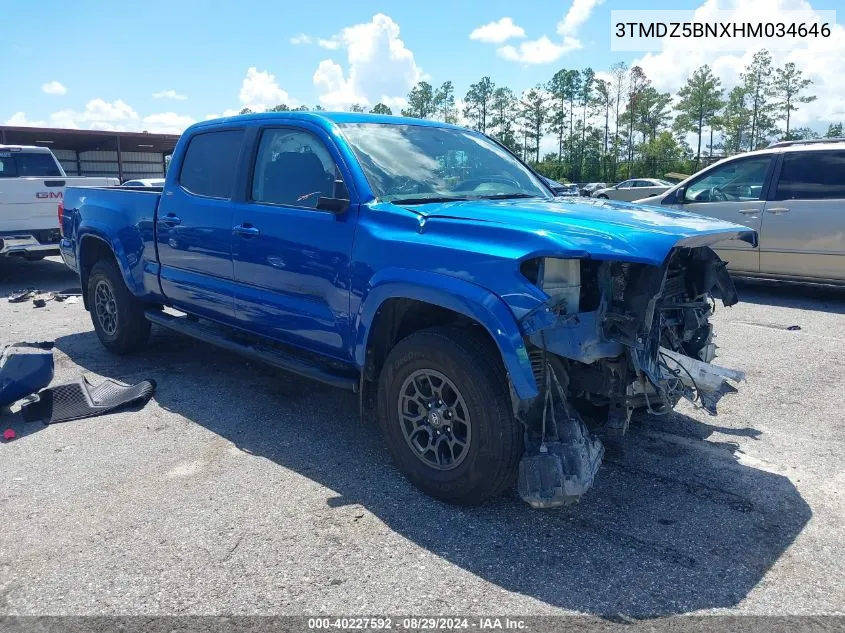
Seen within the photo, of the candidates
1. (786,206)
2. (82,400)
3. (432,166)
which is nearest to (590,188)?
(786,206)

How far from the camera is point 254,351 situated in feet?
15.3

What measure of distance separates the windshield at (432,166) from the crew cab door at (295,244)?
→ 0.24 m

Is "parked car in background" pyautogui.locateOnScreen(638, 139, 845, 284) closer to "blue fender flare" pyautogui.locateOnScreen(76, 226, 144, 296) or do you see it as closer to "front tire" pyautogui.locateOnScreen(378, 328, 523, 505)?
"front tire" pyautogui.locateOnScreen(378, 328, 523, 505)

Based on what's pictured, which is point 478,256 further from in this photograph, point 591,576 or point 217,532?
point 217,532

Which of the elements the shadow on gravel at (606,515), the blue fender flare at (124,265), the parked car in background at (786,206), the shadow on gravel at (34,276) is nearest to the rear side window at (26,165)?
the shadow on gravel at (34,276)

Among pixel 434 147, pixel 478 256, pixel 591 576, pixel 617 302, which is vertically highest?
pixel 434 147

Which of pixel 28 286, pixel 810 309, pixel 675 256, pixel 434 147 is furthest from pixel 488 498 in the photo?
pixel 28 286

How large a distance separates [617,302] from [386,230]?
1.25 meters

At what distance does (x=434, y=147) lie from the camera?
4.50m

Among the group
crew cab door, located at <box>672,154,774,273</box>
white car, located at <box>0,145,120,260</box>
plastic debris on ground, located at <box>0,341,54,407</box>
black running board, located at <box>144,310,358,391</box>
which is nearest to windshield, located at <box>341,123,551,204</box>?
black running board, located at <box>144,310,358,391</box>

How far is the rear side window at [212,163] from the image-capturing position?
4.86 meters

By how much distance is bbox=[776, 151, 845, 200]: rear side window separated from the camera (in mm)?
7918

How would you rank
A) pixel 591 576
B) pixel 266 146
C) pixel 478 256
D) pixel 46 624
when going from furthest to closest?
pixel 266 146
pixel 478 256
pixel 591 576
pixel 46 624

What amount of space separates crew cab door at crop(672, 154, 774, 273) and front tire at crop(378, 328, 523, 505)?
6.36 meters
